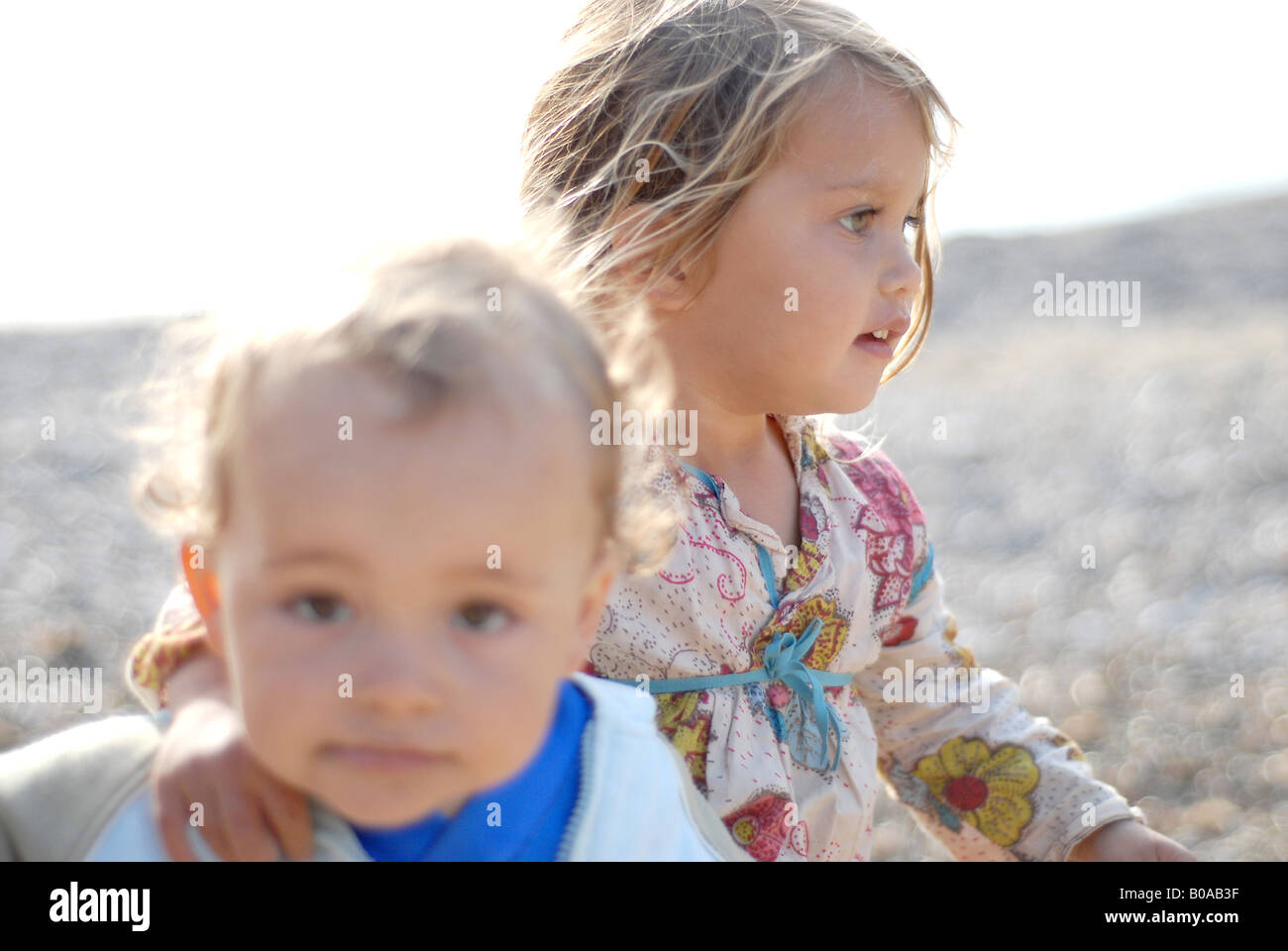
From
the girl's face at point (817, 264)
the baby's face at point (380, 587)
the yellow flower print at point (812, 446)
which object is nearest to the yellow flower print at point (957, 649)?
the yellow flower print at point (812, 446)

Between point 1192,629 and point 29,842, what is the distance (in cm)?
596

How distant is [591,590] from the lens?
145 centimetres

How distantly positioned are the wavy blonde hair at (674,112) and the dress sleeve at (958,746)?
777 mm

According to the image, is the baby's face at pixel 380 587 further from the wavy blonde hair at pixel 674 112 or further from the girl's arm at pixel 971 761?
the girl's arm at pixel 971 761

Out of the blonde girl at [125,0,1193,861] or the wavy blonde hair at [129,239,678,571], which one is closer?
the wavy blonde hair at [129,239,678,571]

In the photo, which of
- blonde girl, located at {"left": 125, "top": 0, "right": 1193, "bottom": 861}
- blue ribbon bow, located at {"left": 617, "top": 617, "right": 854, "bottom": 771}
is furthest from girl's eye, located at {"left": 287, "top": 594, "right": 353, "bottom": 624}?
blue ribbon bow, located at {"left": 617, "top": 617, "right": 854, "bottom": 771}

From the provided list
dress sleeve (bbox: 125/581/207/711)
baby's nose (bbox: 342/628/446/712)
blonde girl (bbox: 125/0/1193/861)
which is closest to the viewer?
baby's nose (bbox: 342/628/446/712)

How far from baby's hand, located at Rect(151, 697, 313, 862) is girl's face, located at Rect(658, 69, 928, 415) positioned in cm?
120

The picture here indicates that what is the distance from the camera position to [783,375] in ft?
7.54

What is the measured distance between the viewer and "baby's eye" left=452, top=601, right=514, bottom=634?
1.27 meters

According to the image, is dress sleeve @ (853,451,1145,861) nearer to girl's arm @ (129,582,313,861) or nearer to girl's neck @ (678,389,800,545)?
girl's neck @ (678,389,800,545)

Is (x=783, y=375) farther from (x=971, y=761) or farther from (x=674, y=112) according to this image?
(x=971, y=761)

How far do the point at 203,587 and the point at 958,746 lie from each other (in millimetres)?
1557
